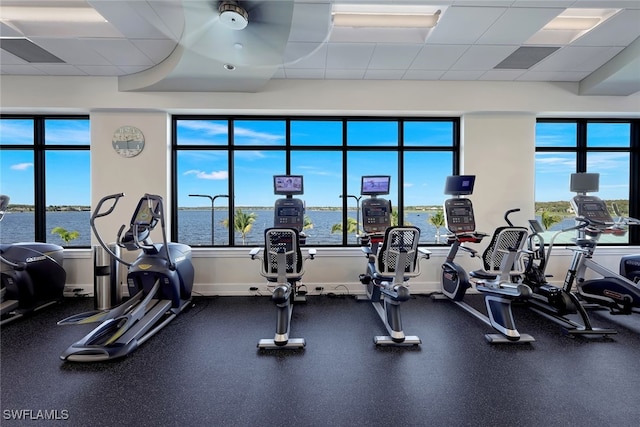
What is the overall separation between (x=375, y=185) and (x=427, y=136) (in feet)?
4.82

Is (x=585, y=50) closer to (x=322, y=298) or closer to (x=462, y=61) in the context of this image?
(x=462, y=61)

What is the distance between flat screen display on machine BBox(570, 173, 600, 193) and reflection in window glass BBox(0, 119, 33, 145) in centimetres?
838

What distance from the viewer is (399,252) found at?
3.10m

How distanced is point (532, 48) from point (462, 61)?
2.66ft

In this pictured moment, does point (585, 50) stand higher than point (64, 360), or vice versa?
point (585, 50)

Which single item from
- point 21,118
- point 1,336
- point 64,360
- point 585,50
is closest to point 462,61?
point 585,50

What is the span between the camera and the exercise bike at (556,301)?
3176 mm

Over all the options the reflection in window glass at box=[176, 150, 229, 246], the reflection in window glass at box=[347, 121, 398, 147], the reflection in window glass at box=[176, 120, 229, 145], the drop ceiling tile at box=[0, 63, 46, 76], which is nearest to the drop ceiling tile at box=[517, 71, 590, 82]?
the reflection in window glass at box=[347, 121, 398, 147]

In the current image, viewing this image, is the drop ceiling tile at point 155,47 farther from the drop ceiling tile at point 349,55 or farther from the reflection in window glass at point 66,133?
the drop ceiling tile at point 349,55

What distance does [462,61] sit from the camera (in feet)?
12.9

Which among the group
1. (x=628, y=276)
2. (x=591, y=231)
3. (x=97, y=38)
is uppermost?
(x=97, y=38)

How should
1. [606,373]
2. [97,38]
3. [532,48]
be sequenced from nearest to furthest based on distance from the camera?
[606,373], [97,38], [532,48]

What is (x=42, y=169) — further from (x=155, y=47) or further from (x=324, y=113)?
(x=324, y=113)

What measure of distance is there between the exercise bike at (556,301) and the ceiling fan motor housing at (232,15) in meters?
3.77
